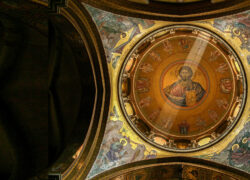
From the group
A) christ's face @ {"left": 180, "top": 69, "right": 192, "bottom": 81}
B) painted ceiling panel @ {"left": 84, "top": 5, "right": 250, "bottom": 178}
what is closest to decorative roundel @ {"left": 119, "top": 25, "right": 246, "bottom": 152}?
christ's face @ {"left": 180, "top": 69, "right": 192, "bottom": 81}

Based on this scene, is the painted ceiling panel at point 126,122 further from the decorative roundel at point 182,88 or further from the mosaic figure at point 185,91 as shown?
the mosaic figure at point 185,91

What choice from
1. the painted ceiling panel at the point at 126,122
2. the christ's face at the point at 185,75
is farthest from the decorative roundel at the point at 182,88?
the painted ceiling panel at the point at 126,122

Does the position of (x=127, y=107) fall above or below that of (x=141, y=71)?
below

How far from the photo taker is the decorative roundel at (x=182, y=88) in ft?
35.5

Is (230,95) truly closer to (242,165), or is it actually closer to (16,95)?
(242,165)

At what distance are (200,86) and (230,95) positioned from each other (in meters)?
1.59

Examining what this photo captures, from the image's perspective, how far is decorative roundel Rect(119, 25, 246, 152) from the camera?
35.5 ft

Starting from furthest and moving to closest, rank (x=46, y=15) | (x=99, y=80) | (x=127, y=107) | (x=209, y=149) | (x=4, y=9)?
1. (x=127, y=107)
2. (x=209, y=149)
3. (x=99, y=80)
4. (x=46, y=15)
5. (x=4, y=9)

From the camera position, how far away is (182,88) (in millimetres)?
13227

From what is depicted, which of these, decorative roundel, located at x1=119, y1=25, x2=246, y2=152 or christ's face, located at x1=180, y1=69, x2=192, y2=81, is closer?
decorative roundel, located at x1=119, y1=25, x2=246, y2=152

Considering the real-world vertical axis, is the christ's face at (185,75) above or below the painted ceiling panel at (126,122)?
above

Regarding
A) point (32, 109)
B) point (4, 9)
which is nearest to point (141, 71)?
point (32, 109)

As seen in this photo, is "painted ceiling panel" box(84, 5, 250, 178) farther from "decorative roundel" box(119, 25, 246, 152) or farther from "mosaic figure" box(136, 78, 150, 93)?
"mosaic figure" box(136, 78, 150, 93)

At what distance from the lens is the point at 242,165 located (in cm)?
1007
